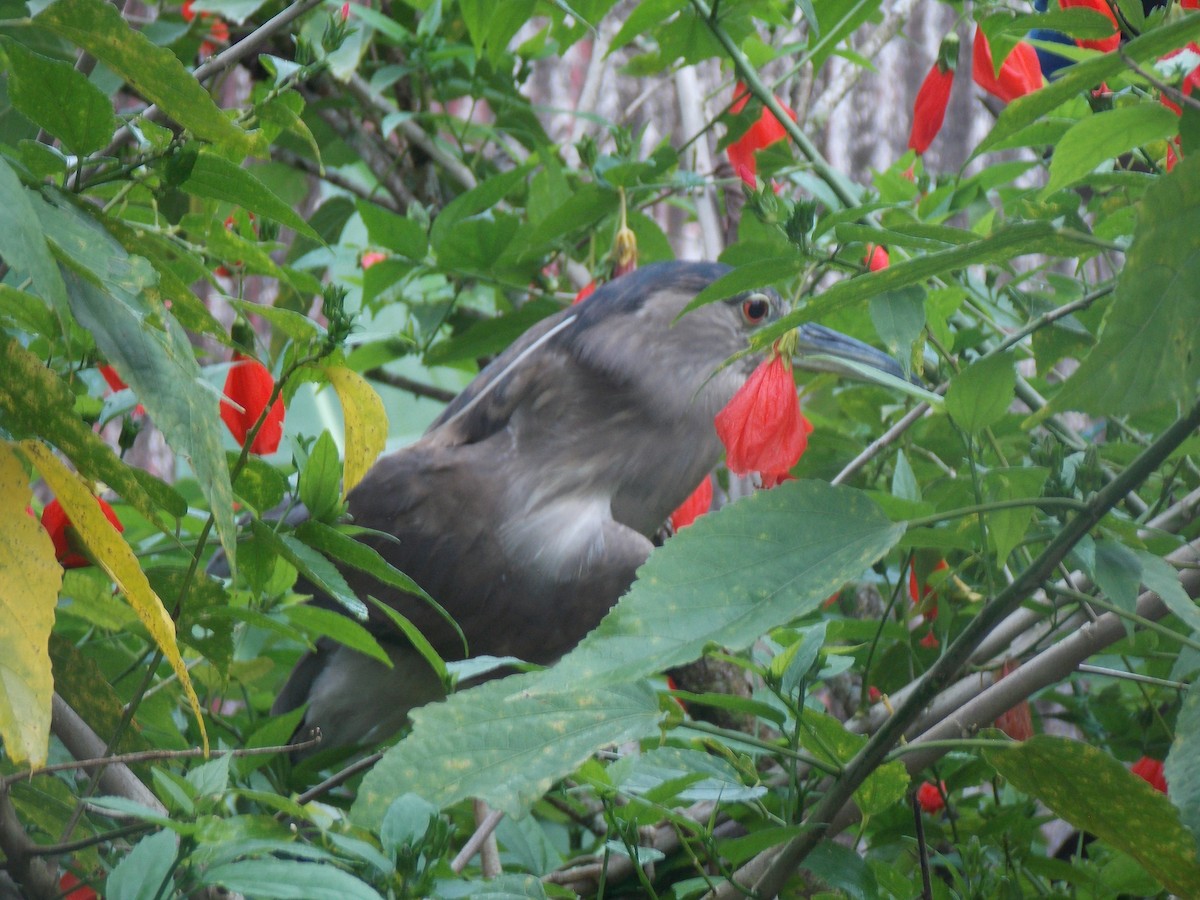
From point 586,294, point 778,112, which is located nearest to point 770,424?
point 778,112

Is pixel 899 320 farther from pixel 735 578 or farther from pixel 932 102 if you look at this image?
pixel 932 102

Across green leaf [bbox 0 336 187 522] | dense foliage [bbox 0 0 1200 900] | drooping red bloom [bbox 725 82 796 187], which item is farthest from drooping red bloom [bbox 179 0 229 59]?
green leaf [bbox 0 336 187 522]

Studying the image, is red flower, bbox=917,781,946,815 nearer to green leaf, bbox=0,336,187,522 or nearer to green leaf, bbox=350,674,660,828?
green leaf, bbox=350,674,660,828

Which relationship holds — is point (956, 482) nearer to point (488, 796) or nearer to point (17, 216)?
point (488, 796)

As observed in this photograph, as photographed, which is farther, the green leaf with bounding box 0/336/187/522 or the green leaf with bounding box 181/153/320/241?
the green leaf with bounding box 181/153/320/241

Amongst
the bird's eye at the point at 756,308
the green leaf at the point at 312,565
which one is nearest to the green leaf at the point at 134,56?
the green leaf at the point at 312,565

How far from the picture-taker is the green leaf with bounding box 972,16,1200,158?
0.52m

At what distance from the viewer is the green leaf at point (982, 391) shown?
0.68m

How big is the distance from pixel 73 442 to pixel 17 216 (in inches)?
6.2

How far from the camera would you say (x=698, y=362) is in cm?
179

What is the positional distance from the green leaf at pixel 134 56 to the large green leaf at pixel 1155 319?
425 millimetres

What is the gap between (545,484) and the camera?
1672 millimetres

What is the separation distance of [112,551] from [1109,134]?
1.87 feet

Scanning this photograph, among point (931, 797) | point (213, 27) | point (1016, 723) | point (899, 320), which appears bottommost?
point (931, 797)
